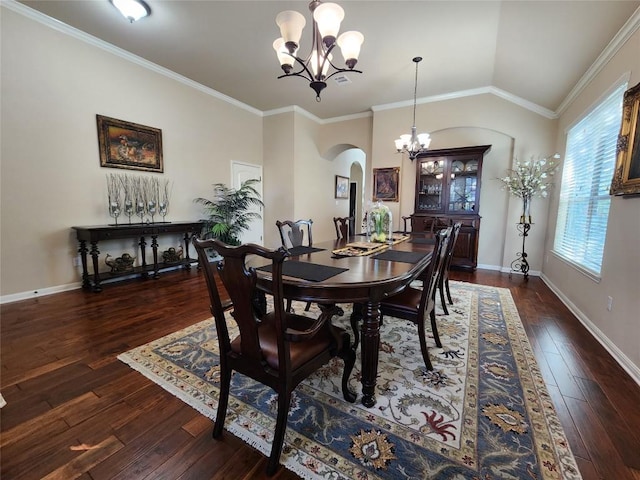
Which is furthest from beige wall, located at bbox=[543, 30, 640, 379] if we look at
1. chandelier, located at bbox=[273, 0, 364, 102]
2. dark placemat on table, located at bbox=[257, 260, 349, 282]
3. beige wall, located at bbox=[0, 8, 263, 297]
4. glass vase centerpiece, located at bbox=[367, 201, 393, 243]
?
beige wall, located at bbox=[0, 8, 263, 297]

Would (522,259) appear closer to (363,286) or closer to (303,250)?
(303,250)

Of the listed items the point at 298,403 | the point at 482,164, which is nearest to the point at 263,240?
the point at 482,164

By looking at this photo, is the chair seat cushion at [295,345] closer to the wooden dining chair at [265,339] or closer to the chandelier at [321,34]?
the wooden dining chair at [265,339]

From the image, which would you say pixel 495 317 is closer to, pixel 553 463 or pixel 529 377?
pixel 529 377

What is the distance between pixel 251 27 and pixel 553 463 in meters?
4.36

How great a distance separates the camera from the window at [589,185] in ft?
8.57

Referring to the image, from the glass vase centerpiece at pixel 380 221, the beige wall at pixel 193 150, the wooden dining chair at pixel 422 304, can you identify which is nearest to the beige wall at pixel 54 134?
the beige wall at pixel 193 150

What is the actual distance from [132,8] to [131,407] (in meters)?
3.65

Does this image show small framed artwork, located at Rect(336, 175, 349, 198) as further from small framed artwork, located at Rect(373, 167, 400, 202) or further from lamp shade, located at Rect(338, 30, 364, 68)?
lamp shade, located at Rect(338, 30, 364, 68)

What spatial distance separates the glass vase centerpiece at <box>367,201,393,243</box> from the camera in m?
2.68

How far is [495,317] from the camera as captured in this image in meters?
2.78

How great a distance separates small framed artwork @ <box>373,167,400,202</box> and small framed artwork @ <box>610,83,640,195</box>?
128 inches

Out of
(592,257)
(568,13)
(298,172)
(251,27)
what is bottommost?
(592,257)

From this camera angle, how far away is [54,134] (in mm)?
3221
